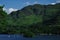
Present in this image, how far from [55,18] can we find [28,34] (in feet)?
155

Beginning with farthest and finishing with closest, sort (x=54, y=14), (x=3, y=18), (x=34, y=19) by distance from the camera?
(x=54, y=14)
(x=34, y=19)
(x=3, y=18)

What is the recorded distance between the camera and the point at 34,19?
121 m

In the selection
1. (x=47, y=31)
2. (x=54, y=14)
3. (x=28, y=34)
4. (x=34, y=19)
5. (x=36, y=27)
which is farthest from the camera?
(x=54, y=14)

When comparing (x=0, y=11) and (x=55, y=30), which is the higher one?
(x=0, y=11)

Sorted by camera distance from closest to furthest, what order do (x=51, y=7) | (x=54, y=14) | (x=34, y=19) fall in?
(x=34, y=19)
(x=54, y=14)
(x=51, y=7)

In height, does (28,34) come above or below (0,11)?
below

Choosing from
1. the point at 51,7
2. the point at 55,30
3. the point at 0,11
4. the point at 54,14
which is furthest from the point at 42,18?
the point at 0,11

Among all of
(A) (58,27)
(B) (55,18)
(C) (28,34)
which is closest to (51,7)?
(B) (55,18)

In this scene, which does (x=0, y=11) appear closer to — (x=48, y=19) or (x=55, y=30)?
(x=55, y=30)

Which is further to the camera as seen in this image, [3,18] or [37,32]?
[37,32]

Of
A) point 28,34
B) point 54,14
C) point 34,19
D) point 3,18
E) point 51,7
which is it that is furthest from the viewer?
point 51,7

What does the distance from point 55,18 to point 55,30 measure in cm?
2576

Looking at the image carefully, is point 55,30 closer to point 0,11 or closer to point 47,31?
point 47,31

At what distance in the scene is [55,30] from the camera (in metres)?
102
